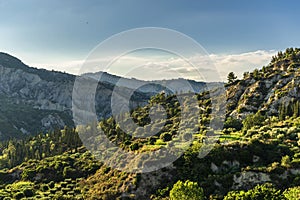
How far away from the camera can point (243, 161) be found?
58281 mm

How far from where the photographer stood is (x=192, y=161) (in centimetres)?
5853

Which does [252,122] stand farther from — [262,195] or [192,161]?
[262,195]

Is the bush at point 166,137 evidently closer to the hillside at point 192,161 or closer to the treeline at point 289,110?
the hillside at point 192,161

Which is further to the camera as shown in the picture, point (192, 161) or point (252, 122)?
point (252, 122)

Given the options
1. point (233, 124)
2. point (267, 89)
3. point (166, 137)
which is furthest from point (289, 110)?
point (166, 137)

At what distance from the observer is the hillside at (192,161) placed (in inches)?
1977

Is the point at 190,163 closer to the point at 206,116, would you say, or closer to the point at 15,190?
the point at 15,190

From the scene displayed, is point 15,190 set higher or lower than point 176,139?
lower

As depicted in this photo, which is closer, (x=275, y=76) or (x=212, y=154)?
(x=212, y=154)

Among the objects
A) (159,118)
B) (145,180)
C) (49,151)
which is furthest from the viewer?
(159,118)

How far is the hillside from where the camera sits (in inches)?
1977

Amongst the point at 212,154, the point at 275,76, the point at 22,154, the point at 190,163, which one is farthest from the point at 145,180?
the point at 275,76

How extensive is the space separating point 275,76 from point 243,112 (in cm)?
2948

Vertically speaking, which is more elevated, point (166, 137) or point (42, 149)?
point (166, 137)
